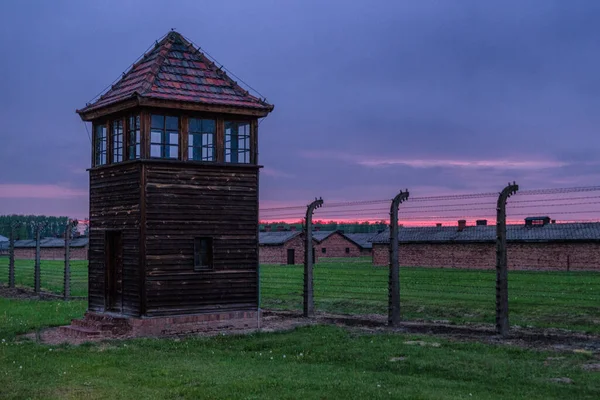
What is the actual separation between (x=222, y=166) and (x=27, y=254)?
93.8m

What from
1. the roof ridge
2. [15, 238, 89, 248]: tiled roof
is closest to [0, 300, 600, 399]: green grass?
the roof ridge

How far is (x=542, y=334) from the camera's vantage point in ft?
63.4

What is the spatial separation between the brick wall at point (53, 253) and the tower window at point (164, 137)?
72.4 m

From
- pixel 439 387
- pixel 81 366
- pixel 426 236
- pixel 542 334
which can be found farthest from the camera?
pixel 426 236

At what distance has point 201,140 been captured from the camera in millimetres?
22703

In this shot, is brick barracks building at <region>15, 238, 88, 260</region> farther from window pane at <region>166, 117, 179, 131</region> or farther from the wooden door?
window pane at <region>166, 117, 179, 131</region>

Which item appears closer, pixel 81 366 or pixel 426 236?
pixel 81 366

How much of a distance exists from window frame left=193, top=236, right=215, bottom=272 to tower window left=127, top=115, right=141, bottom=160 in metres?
3.17

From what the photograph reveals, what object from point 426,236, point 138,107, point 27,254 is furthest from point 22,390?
point 27,254

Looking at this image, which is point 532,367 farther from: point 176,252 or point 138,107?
point 138,107

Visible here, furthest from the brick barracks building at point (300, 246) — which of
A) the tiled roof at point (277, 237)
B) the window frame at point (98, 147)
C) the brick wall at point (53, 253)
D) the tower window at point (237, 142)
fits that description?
the tower window at point (237, 142)

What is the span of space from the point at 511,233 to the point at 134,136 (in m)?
37.2

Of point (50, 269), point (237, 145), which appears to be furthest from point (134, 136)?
point (50, 269)

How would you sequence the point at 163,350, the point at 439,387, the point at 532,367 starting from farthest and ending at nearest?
the point at 163,350
the point at 532,367
the point at 439,387
